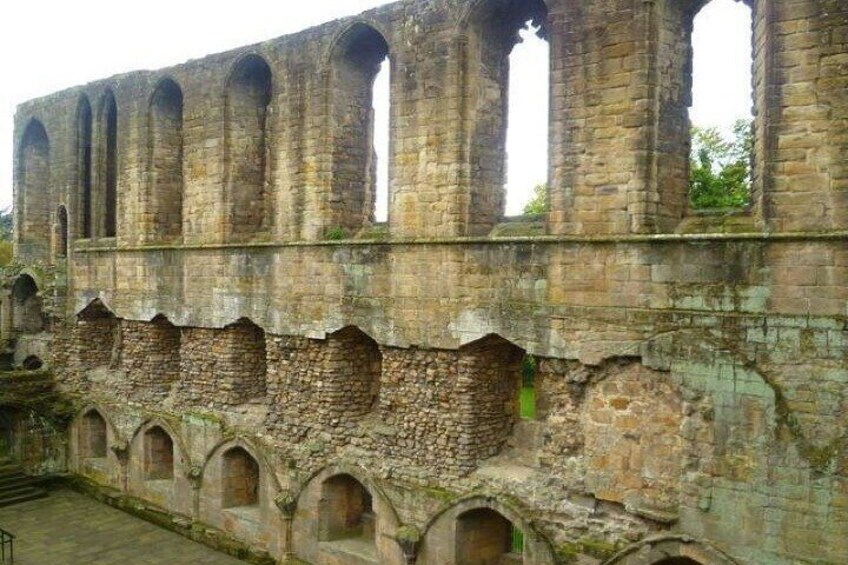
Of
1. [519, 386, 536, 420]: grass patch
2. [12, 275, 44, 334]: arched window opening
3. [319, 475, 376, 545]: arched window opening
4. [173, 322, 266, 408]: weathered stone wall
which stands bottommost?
[519, 386, 536, 420]: grass patch

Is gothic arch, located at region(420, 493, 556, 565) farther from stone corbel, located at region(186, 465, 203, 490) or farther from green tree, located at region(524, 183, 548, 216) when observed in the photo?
green tree, located at region(524, 183, 548, 216)

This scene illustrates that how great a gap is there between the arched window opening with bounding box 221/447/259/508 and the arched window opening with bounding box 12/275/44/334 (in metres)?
8.90

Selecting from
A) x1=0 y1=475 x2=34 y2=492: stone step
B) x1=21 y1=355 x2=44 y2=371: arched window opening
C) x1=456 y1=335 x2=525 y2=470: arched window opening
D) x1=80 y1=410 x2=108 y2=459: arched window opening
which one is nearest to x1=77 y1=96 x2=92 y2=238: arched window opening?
x1=21 y1=355 x2=44 y2=371: arched window opening

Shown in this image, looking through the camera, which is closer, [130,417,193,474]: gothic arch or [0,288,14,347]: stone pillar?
[130,417,193,474]: gothic arch

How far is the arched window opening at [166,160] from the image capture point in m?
15.5

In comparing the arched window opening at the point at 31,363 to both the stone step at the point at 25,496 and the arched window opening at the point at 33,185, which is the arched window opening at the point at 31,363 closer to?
the arched window opening at the point at 33,185

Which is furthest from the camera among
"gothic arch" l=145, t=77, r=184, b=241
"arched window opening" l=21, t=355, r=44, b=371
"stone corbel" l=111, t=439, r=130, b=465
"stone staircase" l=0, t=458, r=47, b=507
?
"arched window opening" l=21, t=355, r=44, b=371

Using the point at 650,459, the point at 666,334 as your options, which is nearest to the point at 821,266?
the point at 666,334

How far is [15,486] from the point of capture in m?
16.2

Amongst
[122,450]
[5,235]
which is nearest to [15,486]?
[122,450]

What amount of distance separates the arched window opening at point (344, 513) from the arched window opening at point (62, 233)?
9937 millimetres

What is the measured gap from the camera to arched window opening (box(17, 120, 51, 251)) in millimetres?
19422

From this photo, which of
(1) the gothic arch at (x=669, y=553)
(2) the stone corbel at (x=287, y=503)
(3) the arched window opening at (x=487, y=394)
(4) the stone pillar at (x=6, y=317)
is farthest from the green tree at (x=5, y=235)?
(1) the gothic arch at (x=669, y=553)

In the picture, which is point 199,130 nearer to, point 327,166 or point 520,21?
point 327,166
